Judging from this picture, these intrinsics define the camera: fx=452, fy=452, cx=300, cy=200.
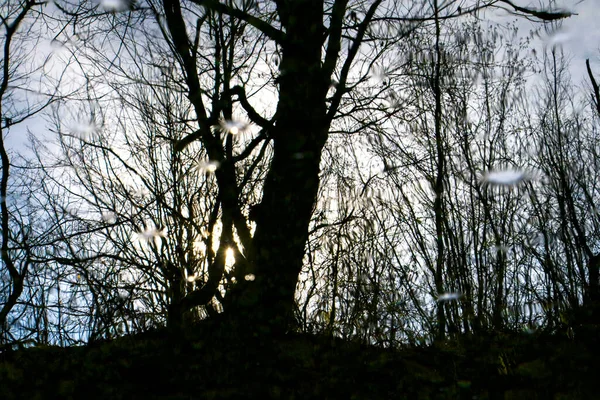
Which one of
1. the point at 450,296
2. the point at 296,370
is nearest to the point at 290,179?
the point at 296,370

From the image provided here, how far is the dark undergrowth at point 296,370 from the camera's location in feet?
6.85

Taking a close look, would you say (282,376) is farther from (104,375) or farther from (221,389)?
(104,375)

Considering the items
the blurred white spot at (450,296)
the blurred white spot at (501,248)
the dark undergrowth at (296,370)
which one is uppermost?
the blurred white spot at (501,248)

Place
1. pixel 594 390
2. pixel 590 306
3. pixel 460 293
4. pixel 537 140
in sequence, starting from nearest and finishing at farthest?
1. pixel 594 390
2. pixel 590 306
3. pixel 460 293
4. pixel 537 140

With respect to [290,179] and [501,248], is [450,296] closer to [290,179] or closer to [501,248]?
[501,248]

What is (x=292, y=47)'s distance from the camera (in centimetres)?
331

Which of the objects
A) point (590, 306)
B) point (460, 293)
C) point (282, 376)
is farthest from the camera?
point (460, 293)

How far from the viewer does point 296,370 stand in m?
2.40

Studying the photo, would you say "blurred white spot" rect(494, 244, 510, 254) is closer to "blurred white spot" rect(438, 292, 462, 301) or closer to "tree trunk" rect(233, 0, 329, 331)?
"blurred white spot" rect(438, 292, 462, 301)

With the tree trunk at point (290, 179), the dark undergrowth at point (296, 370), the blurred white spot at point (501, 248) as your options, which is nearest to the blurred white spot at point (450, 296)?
the blurred white spot at point (501, 248)

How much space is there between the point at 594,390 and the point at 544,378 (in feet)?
0.78

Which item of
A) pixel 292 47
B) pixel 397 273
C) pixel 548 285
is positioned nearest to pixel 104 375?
pixel 292 47

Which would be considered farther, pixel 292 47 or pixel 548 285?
pixel 548 285

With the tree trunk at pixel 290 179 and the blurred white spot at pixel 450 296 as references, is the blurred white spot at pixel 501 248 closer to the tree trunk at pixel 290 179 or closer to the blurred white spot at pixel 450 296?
the blurred white spot at pixel 450 296
